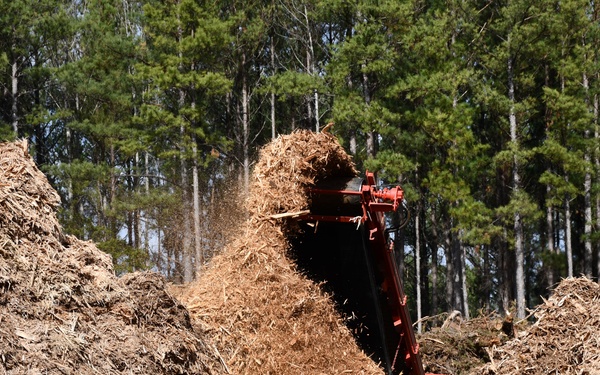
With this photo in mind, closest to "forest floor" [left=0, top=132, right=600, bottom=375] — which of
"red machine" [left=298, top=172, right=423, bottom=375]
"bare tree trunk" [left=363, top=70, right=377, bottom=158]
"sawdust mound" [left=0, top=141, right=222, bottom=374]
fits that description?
"sawdust mound" [left=0, top=141, right=222, bottom=374]

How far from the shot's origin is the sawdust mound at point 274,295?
778 cm

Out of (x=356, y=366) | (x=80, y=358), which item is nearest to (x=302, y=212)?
(x=356, y=366)

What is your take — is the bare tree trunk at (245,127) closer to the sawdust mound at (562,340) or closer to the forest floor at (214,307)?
the sawdust mound at (562,340)

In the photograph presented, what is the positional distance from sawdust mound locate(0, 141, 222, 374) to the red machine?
7.86ft

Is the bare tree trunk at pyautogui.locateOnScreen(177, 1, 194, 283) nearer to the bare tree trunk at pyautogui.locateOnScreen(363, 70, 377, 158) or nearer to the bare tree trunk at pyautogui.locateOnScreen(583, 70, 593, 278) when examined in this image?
the bare tree trunk at pyautogui.locateOnScreen(363, 70, 377, 158)

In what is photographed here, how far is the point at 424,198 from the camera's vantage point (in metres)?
34.5

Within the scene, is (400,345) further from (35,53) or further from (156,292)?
(35,53)

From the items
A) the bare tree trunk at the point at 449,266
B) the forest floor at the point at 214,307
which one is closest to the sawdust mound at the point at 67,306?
the forest floor at the point at 214,307

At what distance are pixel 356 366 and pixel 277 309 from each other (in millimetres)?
1244

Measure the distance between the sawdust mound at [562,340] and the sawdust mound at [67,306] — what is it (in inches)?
137

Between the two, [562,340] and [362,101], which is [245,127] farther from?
[562,340]

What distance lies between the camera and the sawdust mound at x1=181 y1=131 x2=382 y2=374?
25.5 feet

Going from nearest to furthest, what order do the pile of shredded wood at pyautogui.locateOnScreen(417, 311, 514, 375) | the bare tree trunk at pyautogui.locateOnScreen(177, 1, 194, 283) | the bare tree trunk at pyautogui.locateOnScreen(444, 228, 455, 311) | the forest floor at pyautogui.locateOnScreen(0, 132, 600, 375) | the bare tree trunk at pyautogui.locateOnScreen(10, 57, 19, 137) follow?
the forest floor at pyautogui.locateOnScreen(0, 132, 600, 375), the pile of shredded wood at pyautogui.locateOnScreen(417, 311, 514, 375), the bare tree trunk at pyautogui.locateOnScreen(177, 1, 194, 283), the bare tree trunk at pyautogui.locateOnScreen(10, 57, 19, 137), the bare tree trunk at pyautogui.locateOnScreen(444, 228, 455, 311)

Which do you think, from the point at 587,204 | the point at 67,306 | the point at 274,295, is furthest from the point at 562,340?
the point at 587,204
